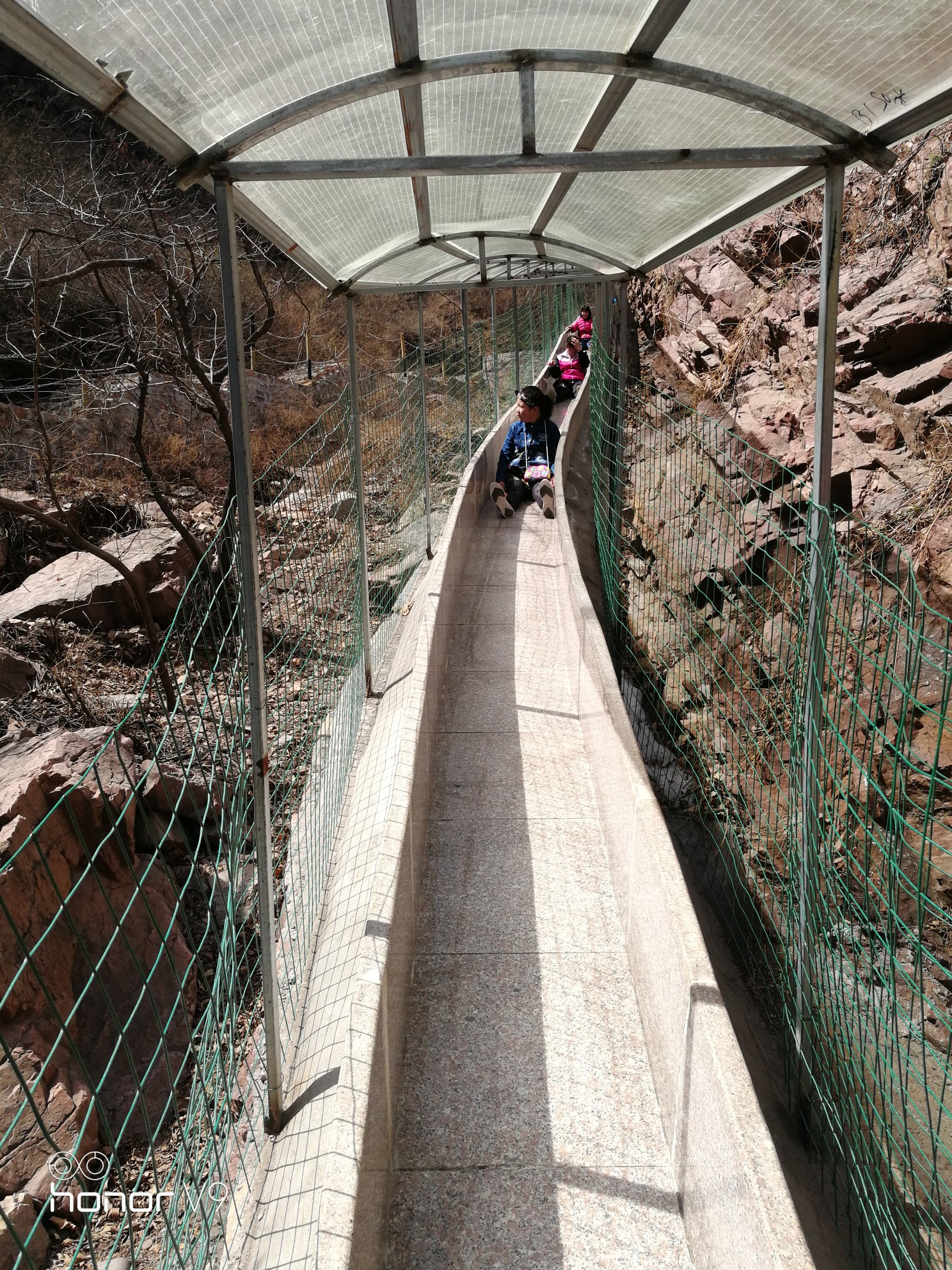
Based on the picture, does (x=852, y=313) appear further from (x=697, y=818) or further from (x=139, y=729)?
(x=139, y=729)

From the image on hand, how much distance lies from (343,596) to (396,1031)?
2.70 m

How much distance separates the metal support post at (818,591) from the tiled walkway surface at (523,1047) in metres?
0.69

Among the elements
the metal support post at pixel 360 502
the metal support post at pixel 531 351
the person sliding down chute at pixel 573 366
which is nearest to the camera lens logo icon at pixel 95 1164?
the metal support post at pixel 360 502

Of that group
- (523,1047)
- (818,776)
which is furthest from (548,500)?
(523,1047)

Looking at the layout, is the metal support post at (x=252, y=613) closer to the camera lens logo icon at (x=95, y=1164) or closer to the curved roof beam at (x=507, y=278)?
the camera lens logo icon at (x=95, y=1164)

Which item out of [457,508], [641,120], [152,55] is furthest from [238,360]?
[457,508]

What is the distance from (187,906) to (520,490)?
553 centimetres

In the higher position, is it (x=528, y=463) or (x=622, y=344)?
(x=622, y=344)

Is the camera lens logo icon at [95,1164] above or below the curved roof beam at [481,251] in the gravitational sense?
below

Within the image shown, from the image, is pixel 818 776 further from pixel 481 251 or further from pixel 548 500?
pixel 548 500

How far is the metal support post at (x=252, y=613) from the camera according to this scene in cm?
237

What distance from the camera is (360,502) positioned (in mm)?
5426

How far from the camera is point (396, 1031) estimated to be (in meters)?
3.05

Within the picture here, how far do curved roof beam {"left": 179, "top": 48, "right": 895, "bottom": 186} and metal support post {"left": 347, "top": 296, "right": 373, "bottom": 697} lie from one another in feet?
8.42
